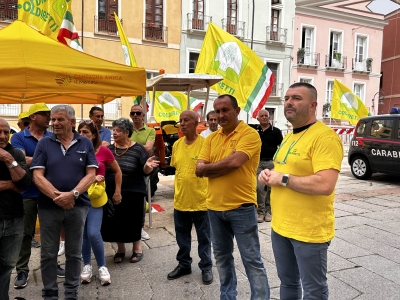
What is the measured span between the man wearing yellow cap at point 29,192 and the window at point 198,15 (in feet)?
60.7

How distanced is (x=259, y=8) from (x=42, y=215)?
22070mm

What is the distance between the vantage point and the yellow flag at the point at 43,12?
4.91 metres

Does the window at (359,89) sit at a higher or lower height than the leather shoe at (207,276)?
higher

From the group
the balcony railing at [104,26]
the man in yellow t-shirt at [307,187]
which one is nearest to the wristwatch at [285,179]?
the man in yellow t-shirt at [307,187]

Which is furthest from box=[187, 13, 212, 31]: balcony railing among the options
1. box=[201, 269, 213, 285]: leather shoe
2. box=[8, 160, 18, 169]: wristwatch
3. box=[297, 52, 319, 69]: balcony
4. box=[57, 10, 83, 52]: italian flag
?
box=[8, 160, 18, 169]: wristwatch

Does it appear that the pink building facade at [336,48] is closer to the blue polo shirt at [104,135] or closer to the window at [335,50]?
the window at [335,50]

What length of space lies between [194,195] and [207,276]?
83cm

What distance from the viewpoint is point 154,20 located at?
1978cm

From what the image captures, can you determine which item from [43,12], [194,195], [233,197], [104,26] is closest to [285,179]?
[233,197]

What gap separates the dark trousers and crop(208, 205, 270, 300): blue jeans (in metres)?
1.89

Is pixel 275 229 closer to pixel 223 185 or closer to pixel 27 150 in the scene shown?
pixel 223 185

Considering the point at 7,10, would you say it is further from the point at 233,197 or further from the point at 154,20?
the point at 233,197

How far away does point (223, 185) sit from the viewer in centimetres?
294

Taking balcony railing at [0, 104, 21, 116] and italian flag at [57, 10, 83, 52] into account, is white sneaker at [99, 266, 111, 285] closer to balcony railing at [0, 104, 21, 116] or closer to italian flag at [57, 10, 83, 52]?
italian flag at [57, 10, 83, 52]
